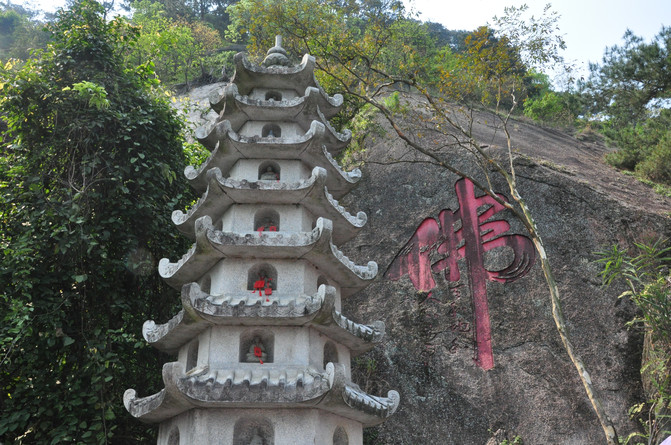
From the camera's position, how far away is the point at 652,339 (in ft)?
32.0

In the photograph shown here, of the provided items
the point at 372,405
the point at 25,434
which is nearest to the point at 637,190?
the point at 372,405

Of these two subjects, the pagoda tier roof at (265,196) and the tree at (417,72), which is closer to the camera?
the pagoda tier roof at (265,196)

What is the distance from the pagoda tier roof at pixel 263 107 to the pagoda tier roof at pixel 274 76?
308 mm

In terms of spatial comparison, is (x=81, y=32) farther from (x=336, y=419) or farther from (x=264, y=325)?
(x=336, y=419)

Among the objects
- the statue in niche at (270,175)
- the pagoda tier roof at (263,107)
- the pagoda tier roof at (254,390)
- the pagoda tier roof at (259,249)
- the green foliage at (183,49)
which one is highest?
the green foliage at (183,49)

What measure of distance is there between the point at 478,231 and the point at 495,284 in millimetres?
1153

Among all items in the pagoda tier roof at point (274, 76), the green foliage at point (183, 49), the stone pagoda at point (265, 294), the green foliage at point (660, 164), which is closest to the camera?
the stone pagoda at point (265, 294)

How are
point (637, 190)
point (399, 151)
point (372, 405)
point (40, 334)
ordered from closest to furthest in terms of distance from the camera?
point (372, 405), point (40, 334), point (637, 190), point (399, 151)

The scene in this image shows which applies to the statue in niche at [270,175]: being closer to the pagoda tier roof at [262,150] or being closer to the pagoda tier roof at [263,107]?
the pagoda tier roof at [262,150]

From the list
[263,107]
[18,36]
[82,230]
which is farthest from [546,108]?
[18,36]

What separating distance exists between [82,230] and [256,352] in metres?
4.19

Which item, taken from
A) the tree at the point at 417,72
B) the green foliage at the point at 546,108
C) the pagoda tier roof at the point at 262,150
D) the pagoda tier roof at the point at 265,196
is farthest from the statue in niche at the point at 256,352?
the green foliage at the point at 546,108

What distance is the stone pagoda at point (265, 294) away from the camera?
7.14 metres

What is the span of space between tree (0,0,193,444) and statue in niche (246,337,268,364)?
2733 millimetres
